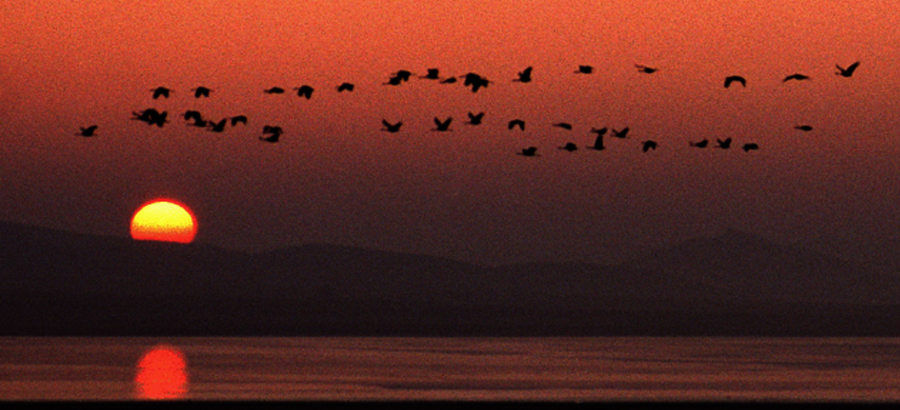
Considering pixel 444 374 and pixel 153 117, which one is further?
pixel 444 374

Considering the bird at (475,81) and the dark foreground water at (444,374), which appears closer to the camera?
the bird at (475,81)

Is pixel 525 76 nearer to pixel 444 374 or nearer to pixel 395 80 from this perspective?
pixel 395 80

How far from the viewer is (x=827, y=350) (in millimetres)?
103688

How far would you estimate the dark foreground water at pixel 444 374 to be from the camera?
5691 centimetres

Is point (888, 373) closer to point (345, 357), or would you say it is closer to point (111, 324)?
point (345, 357)

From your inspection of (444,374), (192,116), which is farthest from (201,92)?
(444,374)

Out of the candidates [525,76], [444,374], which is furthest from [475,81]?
[444,374]

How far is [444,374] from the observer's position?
69.2 meters

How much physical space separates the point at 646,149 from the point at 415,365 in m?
27.8

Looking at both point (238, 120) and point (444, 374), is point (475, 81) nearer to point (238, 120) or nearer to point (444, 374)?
point (238, 120)

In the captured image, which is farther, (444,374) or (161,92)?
(444,374)

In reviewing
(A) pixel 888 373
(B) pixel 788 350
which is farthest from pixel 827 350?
(A) pixel 888 373

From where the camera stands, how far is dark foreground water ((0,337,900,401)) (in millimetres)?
56906

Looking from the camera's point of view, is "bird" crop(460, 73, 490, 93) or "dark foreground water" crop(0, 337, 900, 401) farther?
"dark foreground water" crop(0, 337, 900, 401)
